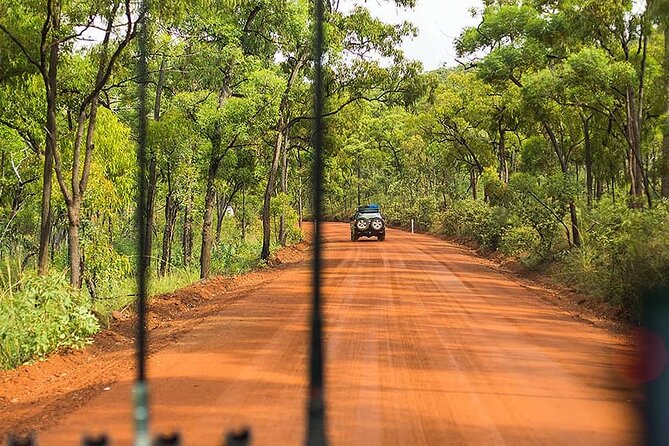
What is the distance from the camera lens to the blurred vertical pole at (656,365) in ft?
17.5

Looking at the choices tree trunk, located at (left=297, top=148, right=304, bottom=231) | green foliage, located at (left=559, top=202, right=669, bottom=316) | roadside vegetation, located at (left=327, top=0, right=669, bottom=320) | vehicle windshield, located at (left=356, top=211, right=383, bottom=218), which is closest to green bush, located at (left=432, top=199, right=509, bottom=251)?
roadside vegetation, located at (left=327, top=0, right=669, bottom=320)

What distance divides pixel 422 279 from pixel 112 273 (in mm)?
7583

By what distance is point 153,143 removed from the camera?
17766 millimetres

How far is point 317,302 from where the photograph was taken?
193 cm

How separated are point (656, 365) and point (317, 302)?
6560 millimetres

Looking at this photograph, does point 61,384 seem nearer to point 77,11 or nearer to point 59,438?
point 59,438

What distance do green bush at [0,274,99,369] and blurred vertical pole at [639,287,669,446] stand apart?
6.92 metres

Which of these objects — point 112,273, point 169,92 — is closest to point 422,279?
point 112,273

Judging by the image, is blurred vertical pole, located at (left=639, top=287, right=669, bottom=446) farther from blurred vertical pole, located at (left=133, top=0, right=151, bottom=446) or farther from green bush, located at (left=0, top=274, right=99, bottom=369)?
green bush, located at (left=0, top=274, right=99, bottom=369)

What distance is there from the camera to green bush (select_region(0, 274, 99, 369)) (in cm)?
830

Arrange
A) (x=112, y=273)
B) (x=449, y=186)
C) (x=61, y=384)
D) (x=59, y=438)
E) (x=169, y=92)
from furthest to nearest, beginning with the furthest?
(x=449, y=186) < (x=169, y=92) < (x=112, y=273) < (x=61, y=384) < (x=59, y=438)

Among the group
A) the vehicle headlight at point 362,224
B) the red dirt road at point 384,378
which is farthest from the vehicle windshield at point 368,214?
the red dirt road at point 384,378

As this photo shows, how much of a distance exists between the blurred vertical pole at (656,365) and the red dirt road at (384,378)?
0.52 ft

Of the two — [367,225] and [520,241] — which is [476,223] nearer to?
[367,225]
